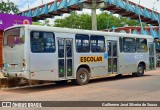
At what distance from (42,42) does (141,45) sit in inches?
354

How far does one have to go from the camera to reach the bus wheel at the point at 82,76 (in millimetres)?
15797

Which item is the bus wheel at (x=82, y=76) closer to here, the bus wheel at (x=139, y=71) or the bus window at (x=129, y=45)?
the bus window at (x=129, y=45)

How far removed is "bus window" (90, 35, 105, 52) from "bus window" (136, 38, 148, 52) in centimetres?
393

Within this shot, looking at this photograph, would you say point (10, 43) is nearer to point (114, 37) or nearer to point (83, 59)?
point (83, 59)

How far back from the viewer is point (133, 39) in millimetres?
20203

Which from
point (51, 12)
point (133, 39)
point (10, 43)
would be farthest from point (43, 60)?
point (51, 12)

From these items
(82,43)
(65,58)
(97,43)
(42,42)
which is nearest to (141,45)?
(97,43)

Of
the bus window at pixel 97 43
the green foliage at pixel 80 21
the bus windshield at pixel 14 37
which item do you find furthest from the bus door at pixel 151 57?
the green foliage at pixel 80 21

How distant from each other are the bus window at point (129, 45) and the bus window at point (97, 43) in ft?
7.57

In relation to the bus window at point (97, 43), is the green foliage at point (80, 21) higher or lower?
higher

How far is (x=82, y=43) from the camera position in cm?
1622

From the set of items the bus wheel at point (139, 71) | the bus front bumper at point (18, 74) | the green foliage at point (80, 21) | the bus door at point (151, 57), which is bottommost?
the bus wheel at point (139, 71)

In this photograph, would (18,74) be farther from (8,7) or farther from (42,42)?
(8,7)

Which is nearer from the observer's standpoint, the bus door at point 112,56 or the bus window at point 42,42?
the bus window at point 42,42
